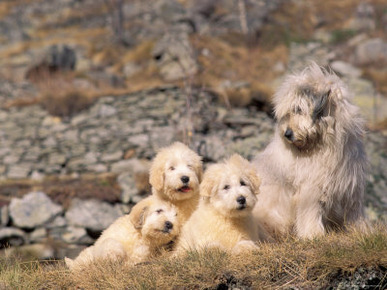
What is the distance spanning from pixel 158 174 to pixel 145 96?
13.5m

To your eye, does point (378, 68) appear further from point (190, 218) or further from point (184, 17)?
point (190, 218)

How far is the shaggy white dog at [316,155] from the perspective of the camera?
598 cm

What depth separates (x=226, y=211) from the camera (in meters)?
5.64

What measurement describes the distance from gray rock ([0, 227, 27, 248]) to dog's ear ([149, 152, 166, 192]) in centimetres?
784

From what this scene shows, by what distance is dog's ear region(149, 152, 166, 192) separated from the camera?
631 centimetres

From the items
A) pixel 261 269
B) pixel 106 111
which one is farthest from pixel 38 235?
pixel 261 269

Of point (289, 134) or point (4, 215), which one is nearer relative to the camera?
point (289, 134)

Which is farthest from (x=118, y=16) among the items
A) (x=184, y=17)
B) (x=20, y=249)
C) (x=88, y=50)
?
(x=20, y=249)

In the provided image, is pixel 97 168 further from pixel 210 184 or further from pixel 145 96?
pixel 210 184

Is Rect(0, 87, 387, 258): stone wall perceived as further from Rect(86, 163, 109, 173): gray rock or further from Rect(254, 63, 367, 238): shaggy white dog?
Rect(254, 63, 367, 238): shaggy white dog

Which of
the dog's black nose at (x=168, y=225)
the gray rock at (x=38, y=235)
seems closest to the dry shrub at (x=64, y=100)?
the gray rock at (x=38, y=235)

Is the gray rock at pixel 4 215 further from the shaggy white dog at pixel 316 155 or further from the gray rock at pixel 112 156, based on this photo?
the shaggy white dog at pixel 316 155

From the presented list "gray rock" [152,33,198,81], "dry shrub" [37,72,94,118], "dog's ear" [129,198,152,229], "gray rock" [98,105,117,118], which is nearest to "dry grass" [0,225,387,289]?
"dog's ear" [129,198,152,229]

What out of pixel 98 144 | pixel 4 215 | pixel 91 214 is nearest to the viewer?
pixel 91 214
